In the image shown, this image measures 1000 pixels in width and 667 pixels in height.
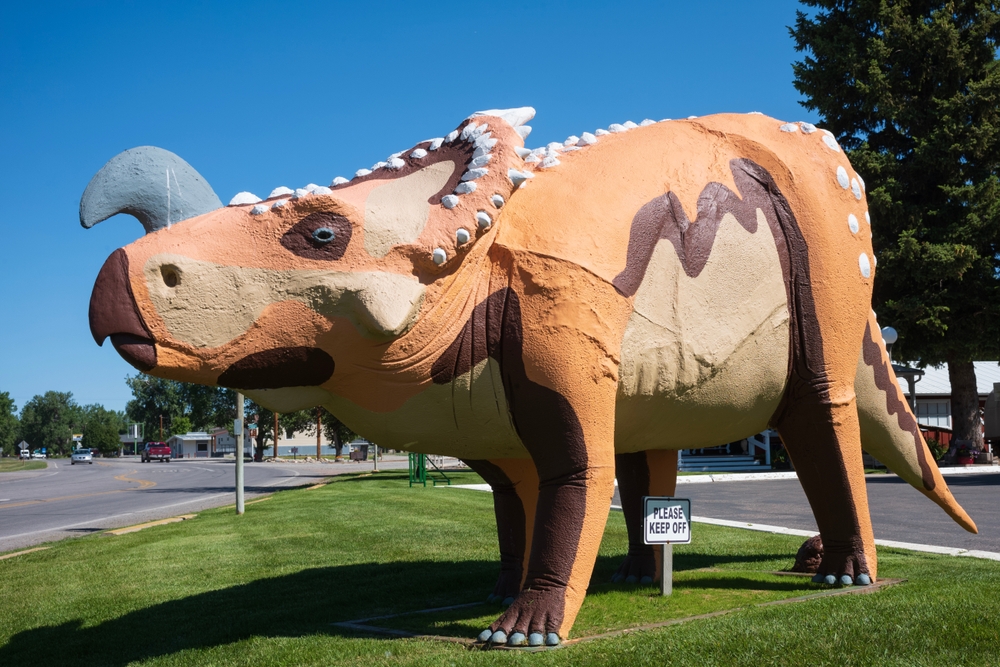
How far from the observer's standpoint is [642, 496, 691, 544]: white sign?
5809 millimetres

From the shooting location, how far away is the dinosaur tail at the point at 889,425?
6.72 m

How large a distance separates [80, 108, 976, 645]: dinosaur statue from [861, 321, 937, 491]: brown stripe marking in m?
0.63

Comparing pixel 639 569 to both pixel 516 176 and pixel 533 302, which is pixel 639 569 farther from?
Result: pixel 516 176

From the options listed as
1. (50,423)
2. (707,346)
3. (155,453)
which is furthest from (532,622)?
(50,423)

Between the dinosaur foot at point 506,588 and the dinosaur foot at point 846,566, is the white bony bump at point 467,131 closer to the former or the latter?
the dinosaur foot at point 506,588

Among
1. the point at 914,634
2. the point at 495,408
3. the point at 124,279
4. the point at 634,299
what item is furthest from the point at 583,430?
the point at 124,279

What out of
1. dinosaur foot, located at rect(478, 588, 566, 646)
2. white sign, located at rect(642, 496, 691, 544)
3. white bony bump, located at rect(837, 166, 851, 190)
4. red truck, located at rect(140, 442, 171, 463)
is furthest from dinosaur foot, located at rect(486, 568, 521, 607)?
red truck, located at rect(140, 442, 171, 463)

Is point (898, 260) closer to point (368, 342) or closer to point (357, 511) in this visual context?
point (357, 511)

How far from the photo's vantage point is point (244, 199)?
4.67m

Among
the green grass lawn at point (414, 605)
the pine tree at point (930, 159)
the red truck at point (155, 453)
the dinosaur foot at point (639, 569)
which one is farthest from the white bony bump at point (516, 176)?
the red truck at point (155, 453)

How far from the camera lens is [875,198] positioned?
22625 mm

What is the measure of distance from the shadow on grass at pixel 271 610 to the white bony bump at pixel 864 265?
241 centimetres

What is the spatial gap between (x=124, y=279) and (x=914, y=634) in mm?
4338

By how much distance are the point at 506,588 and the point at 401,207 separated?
2.98m
